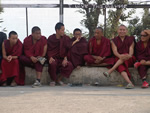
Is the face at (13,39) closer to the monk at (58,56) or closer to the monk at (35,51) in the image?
the monk at (35,51)

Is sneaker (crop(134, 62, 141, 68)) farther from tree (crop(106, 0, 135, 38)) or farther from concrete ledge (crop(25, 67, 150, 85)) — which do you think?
tree (crop(106, 0, 135, 38))

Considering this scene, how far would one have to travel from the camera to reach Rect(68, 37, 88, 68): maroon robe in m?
6.47

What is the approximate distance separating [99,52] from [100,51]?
35 millimetres

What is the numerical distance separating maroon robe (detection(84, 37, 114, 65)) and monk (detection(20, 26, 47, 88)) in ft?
3.54

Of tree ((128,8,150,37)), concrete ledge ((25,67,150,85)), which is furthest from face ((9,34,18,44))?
tree ((128,8,150,37))

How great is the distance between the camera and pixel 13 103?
3959mm

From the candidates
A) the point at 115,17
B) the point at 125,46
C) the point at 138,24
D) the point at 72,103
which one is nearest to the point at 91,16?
the point at 115,17

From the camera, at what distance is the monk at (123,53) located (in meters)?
6.08

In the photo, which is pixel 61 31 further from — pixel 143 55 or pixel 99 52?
pixel 143 55

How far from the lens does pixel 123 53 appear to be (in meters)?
6.27

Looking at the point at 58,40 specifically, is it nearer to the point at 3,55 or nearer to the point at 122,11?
the point at 3,55

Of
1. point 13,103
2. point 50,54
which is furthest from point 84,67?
point 13,103

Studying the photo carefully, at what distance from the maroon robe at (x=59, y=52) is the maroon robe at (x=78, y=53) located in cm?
13

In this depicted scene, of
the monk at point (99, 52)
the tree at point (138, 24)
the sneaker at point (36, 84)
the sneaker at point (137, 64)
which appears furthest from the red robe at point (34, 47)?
the tree at point (138, 24)
